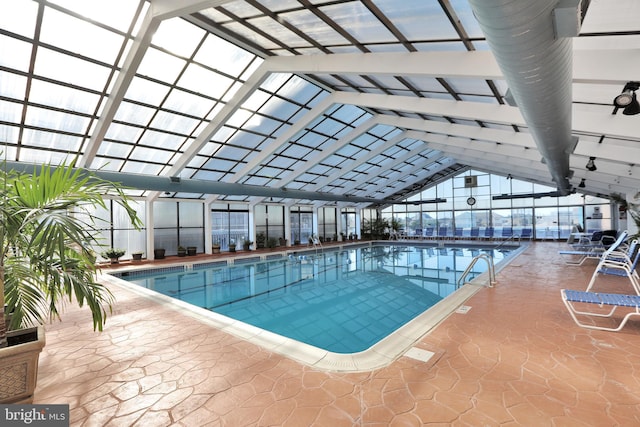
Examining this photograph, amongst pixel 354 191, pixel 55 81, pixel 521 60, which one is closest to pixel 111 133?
pixel 55 81

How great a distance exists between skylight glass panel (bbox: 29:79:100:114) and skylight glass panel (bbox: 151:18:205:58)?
2392 millimetres

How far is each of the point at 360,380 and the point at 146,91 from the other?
848cm

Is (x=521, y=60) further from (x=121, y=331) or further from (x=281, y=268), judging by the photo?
(x=281, y=268)

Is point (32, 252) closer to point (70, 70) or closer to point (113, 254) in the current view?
point (70, 70)

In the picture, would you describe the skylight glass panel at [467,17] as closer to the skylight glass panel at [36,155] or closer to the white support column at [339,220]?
the skylight glass panel at [36,155]

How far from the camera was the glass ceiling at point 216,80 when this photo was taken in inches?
200

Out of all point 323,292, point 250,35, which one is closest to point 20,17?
point 250,35

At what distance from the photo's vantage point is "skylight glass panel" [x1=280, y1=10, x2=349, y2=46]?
18.1 ft

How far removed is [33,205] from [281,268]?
1029 cm

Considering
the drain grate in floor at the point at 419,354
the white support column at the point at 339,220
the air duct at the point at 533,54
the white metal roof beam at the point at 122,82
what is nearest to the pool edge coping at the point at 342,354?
the drain grate in floor at the point at 419,354

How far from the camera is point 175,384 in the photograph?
9.64ft

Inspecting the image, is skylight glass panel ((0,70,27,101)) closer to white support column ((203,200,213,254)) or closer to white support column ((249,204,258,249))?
white support column ((203,200,213,254))

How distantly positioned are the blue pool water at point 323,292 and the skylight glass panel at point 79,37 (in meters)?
6.04

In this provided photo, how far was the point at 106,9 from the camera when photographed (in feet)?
18.9
